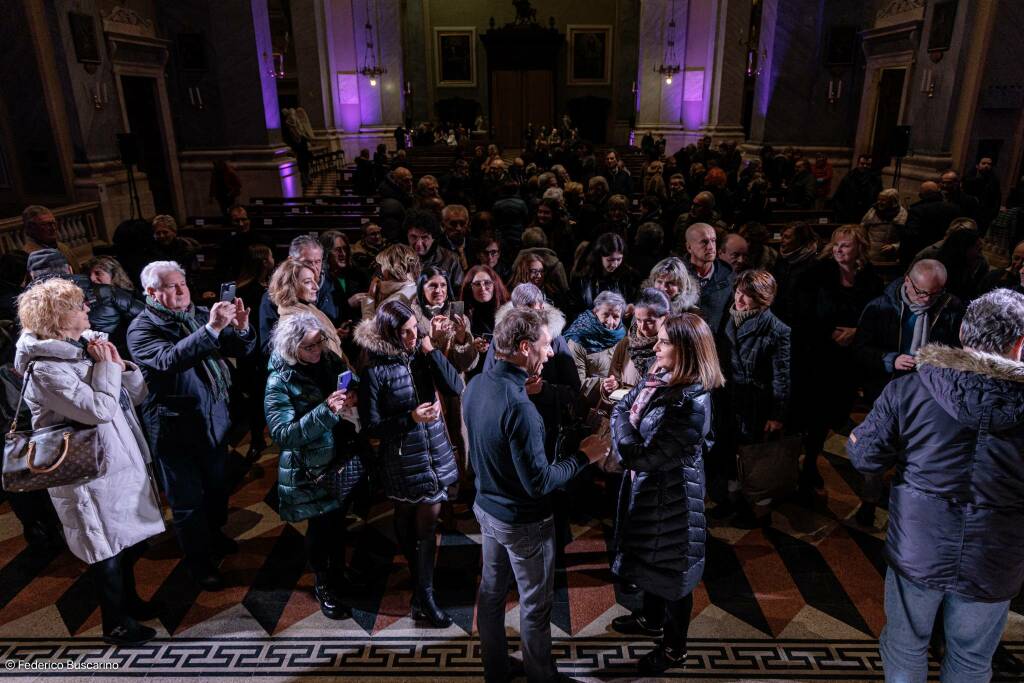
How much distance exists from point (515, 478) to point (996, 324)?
1836mm

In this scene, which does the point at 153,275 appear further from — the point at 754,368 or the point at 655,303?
the point at 754,368

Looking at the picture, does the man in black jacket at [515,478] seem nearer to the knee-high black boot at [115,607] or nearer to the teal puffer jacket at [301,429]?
the teal puffer jacket at [301,429]

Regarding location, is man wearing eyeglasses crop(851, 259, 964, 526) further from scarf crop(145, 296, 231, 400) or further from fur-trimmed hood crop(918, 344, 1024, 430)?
scarf crop(145, 296, 231, 400)

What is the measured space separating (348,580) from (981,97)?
11279mm

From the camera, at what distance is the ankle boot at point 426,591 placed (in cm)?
339

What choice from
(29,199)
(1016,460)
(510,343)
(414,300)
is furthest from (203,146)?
(1016,460)

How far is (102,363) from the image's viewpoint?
2.98 meters

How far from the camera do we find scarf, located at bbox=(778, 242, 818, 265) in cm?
495

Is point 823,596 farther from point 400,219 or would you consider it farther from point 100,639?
point 400,219

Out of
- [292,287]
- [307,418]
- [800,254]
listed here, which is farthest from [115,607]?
[800,254]

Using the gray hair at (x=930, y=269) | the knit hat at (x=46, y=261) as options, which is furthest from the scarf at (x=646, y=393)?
the knit hat at (x=46, y=261)

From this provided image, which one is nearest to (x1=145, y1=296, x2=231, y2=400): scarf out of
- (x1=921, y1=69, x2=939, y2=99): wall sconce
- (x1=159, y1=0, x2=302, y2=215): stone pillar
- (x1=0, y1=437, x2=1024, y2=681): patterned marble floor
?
(x1=0, y1=437, x2=1024, y2=681): patterned marble floor

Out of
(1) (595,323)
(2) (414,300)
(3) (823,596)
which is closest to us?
(3) (823,596)

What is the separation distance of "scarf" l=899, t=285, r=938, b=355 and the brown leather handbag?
4376mm
